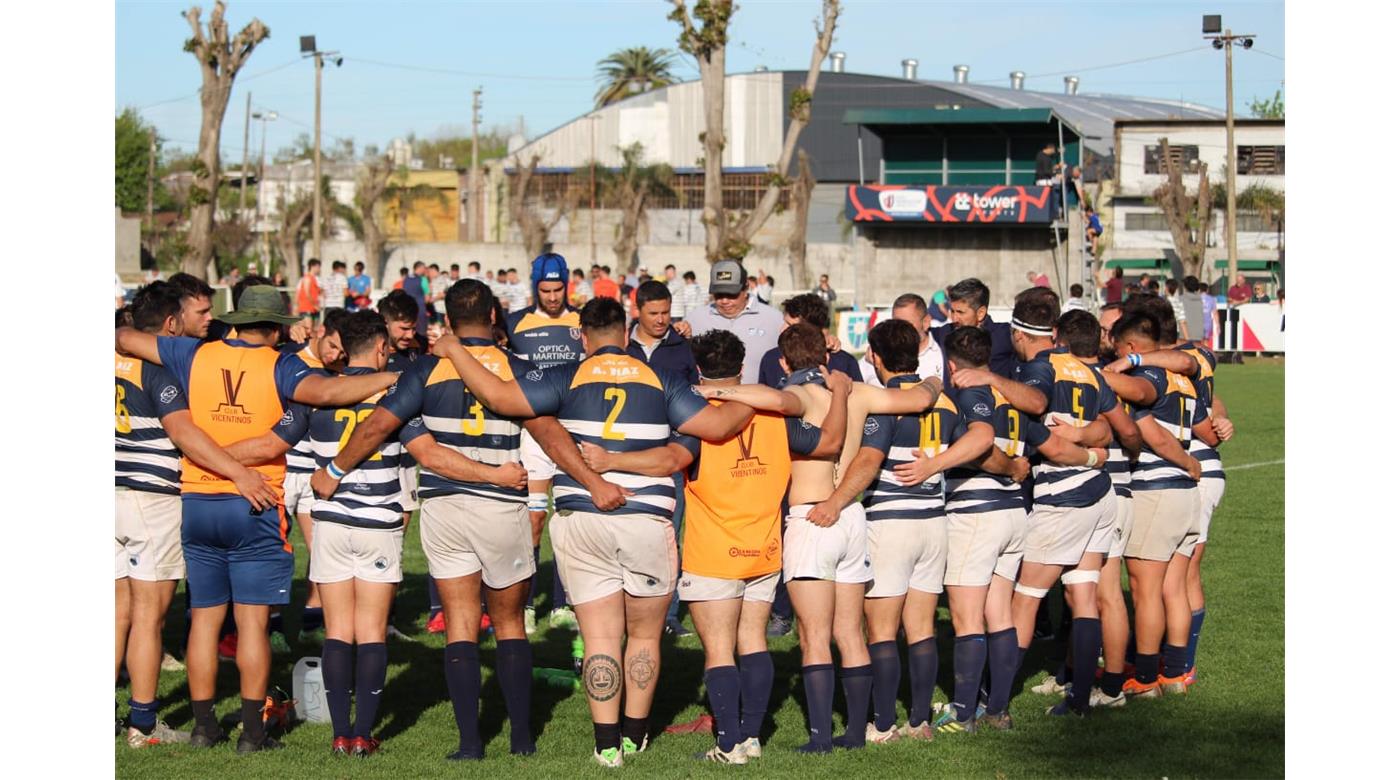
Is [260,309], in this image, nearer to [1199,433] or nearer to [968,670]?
[968,670]

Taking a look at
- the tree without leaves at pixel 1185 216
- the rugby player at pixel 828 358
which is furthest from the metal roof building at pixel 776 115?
the rugby player at pixel 828 358

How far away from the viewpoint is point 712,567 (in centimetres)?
684

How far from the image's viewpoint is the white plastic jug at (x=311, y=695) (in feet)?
26.0

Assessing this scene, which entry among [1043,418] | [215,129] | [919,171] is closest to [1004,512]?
[1043,418]

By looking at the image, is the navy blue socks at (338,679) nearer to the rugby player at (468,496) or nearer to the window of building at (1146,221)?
the rugby player at (468,496)

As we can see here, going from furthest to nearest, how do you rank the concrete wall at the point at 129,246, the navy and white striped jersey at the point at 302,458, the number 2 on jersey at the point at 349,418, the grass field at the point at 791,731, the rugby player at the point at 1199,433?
the concrete wall at the point at 129,246 → the navy and white striped jersey at the point at 302,458 → the rugby player at the point at 1199,433 → the number 2 on jersey at the point at 349,418 → the grass field at the point at 791,731

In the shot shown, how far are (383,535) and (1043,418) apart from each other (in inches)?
132

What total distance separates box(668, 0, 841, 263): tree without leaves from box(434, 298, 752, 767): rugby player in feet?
71.5

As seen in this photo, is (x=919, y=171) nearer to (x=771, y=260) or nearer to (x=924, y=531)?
(x=771, y=260)

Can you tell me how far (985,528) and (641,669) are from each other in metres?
1.88

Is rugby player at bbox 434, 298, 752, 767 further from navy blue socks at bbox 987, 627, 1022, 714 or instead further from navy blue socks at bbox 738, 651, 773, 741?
navy blue socks at bbox 987, 627, 1022, 714

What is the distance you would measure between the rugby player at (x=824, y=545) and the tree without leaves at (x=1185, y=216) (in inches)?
1769

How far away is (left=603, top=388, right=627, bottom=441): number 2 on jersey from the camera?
21.8 feet

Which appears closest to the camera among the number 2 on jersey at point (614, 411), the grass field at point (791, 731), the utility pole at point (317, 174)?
the number 2 on jersey at point (614, 411)
